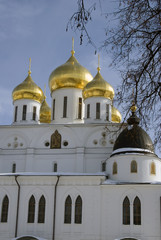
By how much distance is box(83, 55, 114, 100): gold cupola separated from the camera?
23656 millimetres

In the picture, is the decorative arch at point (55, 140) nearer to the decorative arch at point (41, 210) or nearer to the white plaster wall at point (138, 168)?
the decorative arch at point (41, 210)

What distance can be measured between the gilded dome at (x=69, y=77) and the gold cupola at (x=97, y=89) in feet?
3.30

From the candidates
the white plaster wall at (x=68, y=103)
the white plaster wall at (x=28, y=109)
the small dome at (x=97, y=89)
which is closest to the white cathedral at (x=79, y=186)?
the white plaster wall at (x=68, y=103)

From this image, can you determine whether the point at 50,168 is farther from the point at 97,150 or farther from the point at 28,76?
the point at 28,76

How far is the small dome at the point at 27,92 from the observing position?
24.9 m

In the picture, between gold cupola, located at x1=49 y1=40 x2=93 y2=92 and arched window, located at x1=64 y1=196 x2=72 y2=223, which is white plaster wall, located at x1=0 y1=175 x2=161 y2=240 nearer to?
arched window, located at x1=64 y1=196 x2=72 y2=223

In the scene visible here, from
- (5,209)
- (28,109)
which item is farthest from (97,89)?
(5,209)

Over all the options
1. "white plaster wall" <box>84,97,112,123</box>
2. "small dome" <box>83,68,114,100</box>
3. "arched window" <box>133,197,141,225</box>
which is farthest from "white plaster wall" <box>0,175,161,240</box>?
"small dome" <box>83,68,114,100</box>

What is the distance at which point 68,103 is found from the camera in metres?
24.3

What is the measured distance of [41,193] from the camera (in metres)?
18.5

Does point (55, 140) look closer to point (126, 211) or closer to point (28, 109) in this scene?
point (28, 109)

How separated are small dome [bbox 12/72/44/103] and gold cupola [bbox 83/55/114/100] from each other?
3.40 m

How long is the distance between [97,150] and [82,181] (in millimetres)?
3753

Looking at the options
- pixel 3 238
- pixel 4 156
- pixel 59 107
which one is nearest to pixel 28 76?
pixel 59 107
